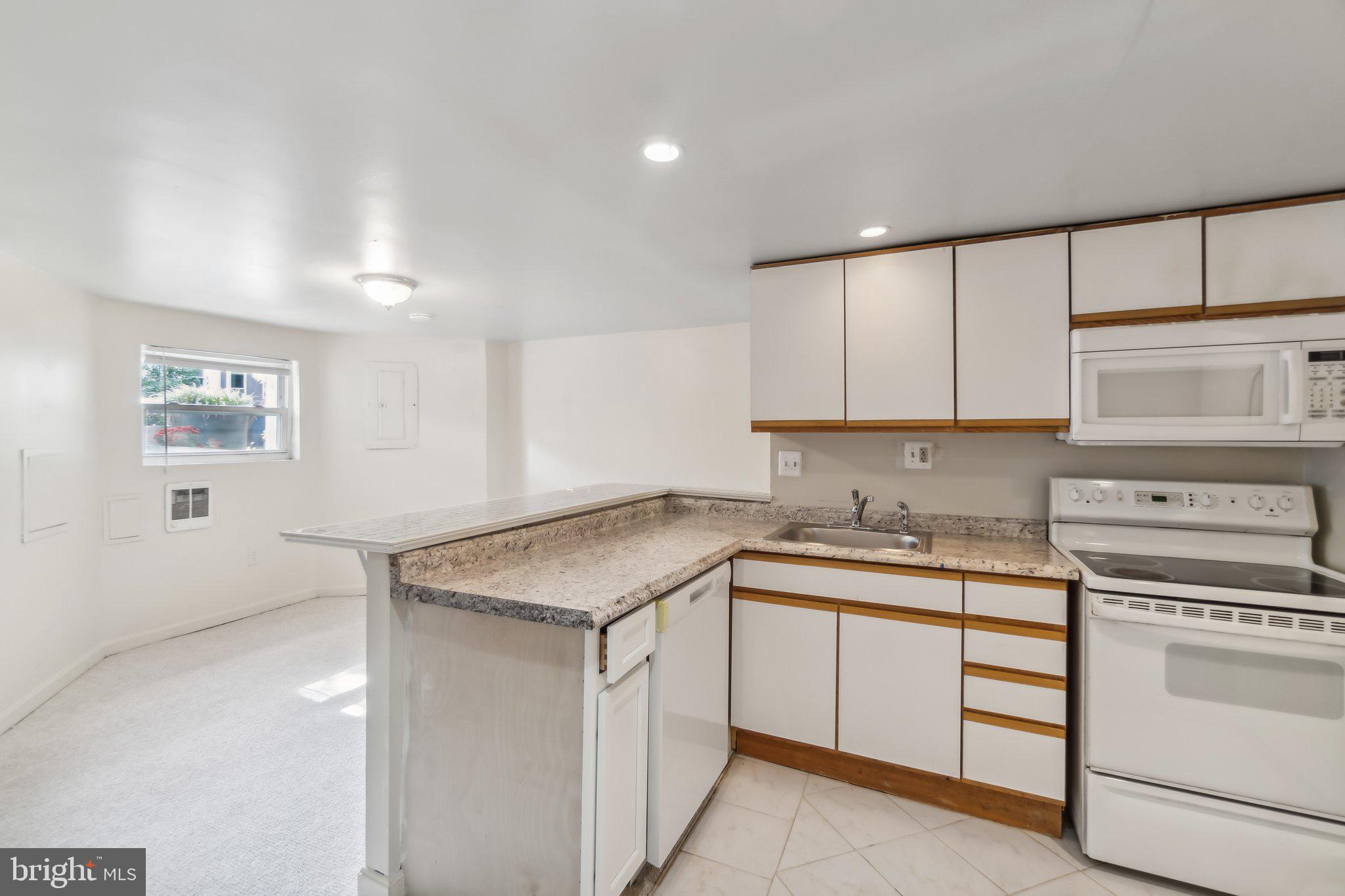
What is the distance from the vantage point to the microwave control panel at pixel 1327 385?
1774 millimetres

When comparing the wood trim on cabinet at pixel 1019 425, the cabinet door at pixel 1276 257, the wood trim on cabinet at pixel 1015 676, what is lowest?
the wood trim on cabinet at pixel 1015 676

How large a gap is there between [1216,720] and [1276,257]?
60.2 inches

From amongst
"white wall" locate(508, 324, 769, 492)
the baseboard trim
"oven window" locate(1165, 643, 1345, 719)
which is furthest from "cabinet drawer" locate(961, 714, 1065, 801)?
the baseboard trim

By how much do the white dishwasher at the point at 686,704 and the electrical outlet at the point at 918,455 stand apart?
109 cm

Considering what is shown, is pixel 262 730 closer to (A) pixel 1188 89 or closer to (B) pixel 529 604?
(B) pixel 529 604

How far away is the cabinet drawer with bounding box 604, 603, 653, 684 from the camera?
1.40 metres

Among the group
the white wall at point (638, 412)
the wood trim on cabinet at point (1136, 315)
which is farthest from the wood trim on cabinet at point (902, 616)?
the white wall at point (638, 412)

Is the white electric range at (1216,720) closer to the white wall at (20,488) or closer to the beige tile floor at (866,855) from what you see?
the beige tile floor at (866,855)

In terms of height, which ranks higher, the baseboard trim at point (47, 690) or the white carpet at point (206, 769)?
the baseboard trim at point (47, 690)

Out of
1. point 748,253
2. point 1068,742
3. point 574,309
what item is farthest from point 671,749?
point 574,309

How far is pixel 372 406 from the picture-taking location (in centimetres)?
481

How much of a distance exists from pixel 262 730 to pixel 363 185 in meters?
2.49

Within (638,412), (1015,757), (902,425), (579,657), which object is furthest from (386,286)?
(1015,757)

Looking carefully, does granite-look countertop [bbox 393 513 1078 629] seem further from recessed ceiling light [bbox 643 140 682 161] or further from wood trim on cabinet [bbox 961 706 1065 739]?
recessed ceiling light [bbox 643 140 682 161]
